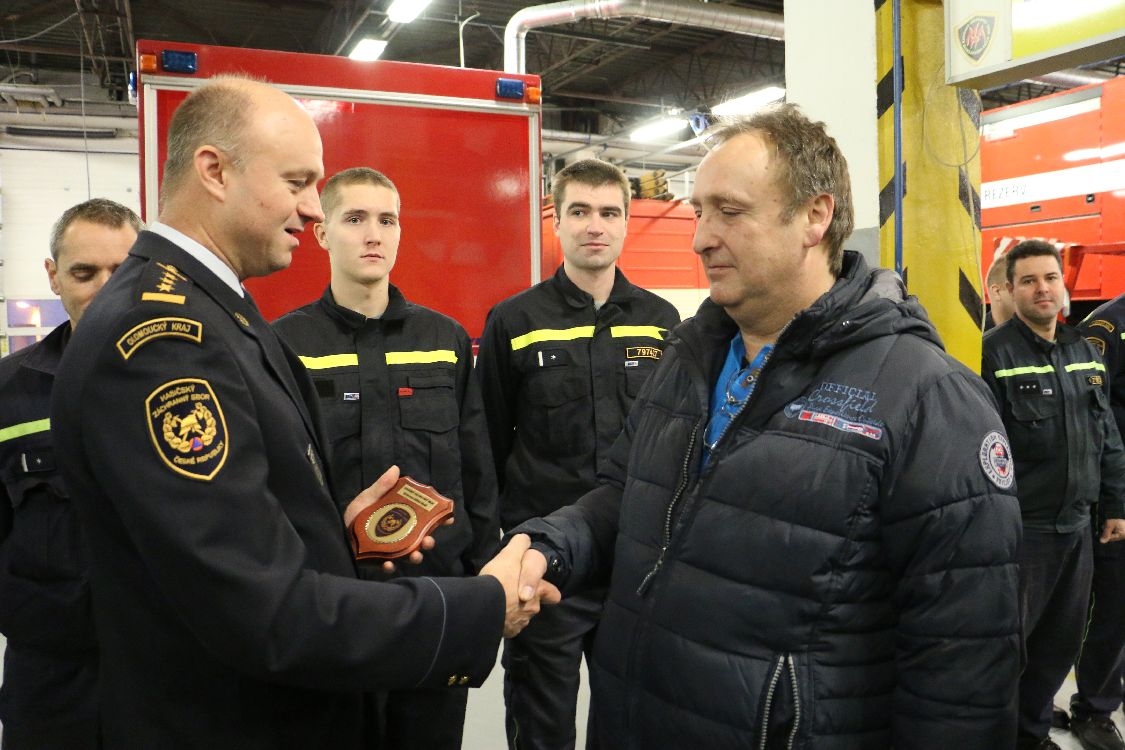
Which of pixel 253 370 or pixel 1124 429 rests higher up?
pixel 253 370

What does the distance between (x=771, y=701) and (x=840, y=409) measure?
53 centimetres

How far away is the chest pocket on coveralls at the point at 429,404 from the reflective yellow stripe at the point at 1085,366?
117 inches

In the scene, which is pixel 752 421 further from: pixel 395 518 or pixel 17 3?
pixel 17 3

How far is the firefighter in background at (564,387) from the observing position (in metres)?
3.15

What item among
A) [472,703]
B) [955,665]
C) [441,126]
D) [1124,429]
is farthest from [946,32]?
[472,703]

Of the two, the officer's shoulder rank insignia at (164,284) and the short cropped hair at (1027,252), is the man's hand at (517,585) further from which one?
the short cropped hair at (1027,252)

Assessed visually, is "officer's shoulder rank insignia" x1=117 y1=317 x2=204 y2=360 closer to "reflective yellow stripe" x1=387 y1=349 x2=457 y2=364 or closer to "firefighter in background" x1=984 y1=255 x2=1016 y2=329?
"reflective yellow stripe" x1=387 y1=349 x2=457 y2=364

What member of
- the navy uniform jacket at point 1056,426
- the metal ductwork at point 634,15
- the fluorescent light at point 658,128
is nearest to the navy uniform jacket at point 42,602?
the navy uniform jacket at point 1056,426

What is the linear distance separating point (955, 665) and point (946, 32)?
5.53 feet

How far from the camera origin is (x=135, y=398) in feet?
4.64

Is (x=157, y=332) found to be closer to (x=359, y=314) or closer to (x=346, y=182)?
(x=359, y=314)

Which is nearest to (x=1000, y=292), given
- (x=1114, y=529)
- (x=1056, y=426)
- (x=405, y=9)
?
(x=1056, y=426)

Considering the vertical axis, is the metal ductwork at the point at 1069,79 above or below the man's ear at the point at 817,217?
above

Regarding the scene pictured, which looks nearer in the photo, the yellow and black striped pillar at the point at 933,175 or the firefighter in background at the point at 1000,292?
the yellow and black striped pillar at the point at 933,175
